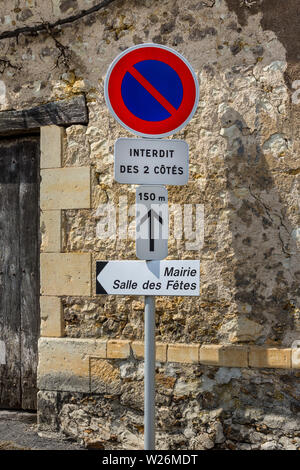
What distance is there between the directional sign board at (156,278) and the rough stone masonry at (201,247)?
3.34ft

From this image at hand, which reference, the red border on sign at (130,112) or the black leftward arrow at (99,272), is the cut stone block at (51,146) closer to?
the red border on sign at (130,112)

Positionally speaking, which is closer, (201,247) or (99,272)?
(99,272)

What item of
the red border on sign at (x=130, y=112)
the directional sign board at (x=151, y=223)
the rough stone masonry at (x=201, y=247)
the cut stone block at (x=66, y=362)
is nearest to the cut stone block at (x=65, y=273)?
the rough stone masonry at (x=201, y=247)

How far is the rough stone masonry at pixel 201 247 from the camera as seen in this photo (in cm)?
384

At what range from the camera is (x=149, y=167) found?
2994 mm

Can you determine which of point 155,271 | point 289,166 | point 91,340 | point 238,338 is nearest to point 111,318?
point 91,340

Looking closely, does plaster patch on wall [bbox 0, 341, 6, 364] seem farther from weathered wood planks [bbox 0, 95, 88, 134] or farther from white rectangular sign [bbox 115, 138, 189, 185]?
white rectangular sign [bbox 115, 138, 189, 185]

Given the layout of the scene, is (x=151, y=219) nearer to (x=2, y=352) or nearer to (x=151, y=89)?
(x=151, y=89)

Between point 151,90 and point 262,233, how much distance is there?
1.39 m

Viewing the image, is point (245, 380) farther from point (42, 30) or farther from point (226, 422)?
point (42, 30)

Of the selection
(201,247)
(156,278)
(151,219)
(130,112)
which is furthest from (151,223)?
(201,247)

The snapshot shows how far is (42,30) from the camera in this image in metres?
4.46

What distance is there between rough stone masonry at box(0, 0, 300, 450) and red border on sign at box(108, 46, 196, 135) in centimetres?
94

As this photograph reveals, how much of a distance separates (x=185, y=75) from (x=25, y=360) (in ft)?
9.13
